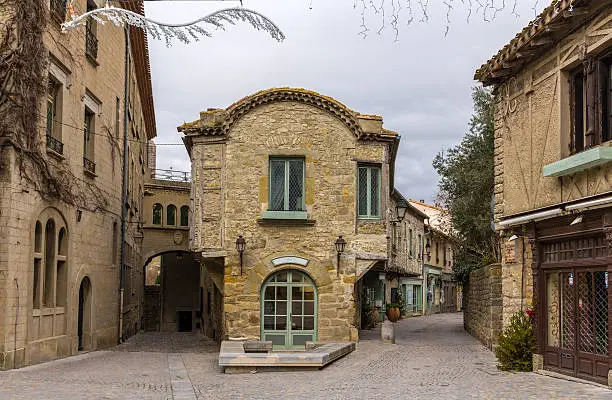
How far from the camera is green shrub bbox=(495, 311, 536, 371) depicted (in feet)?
43.2

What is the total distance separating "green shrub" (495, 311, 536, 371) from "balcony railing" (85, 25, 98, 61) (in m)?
12.1

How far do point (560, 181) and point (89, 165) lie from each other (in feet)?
39.9

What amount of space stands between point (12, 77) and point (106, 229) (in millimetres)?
7351

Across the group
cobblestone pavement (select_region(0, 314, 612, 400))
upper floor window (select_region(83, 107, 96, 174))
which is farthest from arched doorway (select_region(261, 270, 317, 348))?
upper floor window (select_region(83, 107, 96, 174))

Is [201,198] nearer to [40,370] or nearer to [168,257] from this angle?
[40,370]

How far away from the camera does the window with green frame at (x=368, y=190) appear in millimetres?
19500

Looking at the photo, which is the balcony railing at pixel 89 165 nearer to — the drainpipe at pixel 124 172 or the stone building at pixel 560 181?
the drainpipe at pixel 124 172

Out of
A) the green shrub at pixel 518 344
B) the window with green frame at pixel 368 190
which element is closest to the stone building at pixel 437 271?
the window with green frame at pixel 368 190

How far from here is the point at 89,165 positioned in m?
19.6

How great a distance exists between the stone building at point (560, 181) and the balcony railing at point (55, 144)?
910cm

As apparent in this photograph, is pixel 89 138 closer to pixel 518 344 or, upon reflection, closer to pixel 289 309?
pixel 289 309

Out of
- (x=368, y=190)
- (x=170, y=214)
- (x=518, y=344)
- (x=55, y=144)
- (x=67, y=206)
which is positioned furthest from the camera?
(x=170, y=214)

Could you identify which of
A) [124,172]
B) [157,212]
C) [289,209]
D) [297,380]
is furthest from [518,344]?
[157,212]

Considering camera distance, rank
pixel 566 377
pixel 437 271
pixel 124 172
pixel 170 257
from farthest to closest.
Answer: pixel 437 271
pixel 170 257
pixel 124 172
pixel 566 377
